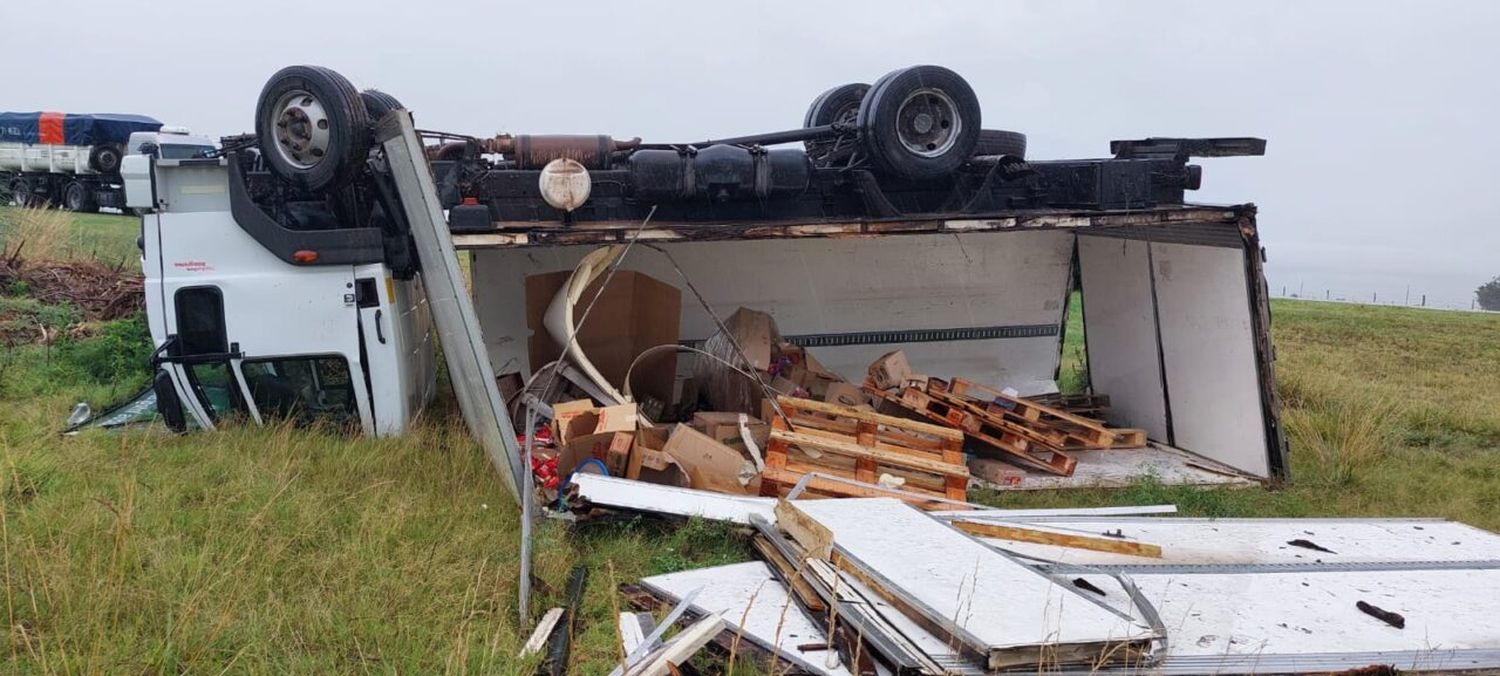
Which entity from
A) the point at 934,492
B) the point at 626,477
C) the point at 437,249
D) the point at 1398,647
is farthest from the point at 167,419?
the point at 1398,647

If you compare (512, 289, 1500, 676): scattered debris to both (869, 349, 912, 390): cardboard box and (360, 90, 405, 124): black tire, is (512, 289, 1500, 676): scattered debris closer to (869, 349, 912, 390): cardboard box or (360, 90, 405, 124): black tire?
(869, 349, 912, 390): cardboard box

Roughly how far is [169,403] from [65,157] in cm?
2837

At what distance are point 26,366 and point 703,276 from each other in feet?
22.0

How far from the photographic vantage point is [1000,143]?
31.5ft

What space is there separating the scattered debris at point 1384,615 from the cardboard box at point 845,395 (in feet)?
A: 15.3

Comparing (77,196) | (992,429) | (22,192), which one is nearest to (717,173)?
(992,429)

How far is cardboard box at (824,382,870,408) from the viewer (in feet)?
30.7

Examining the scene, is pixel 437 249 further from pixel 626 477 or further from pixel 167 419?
pixel 167 419

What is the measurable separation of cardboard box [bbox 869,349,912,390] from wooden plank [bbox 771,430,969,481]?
5.86 feet

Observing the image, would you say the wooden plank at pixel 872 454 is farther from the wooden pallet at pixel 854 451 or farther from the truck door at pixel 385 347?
the truck door at pixel 385 347

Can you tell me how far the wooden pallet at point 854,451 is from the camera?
300 inches

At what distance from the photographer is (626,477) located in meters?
7.37

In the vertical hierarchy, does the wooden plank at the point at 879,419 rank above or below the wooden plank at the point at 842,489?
above

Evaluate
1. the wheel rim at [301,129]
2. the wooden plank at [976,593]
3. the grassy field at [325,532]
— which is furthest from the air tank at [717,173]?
the wooden plank at [976,593]
